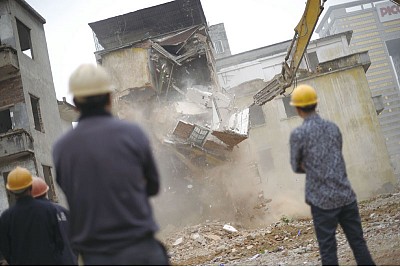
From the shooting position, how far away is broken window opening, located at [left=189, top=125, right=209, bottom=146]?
14398 mm

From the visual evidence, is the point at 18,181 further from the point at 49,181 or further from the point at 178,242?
the point at 49,181

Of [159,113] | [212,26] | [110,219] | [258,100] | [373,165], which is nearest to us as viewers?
[110,219]

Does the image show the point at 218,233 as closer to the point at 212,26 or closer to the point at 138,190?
the point at 138,190

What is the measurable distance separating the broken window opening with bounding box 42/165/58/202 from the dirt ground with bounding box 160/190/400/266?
5.12 meters

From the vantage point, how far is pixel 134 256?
182 cm

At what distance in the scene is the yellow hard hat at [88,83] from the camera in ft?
6.45

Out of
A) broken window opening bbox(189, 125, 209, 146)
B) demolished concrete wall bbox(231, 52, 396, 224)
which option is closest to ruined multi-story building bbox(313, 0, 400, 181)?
demolished concrete wall bbox(231, 52, 396, 224)

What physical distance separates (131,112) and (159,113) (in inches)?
52.3

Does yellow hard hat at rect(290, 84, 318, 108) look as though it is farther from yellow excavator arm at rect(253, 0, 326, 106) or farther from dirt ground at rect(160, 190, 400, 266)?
yellow excavator arm at rect(253, 0, 326, 106)

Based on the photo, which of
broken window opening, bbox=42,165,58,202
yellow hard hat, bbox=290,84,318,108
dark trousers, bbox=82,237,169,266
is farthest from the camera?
broken window opening, bbox=42,165,58,202

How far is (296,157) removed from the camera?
3240 mm

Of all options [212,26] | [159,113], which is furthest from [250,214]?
[212,26]

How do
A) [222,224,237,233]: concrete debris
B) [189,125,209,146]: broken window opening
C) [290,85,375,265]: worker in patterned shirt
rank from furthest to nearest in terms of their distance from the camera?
1. [189,125,209,146]: broken window opening
2. [222,224,237,233]: concrete debris
3. [290,85,375,265]: worker in patterned shirt

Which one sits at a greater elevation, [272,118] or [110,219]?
[272,118]
